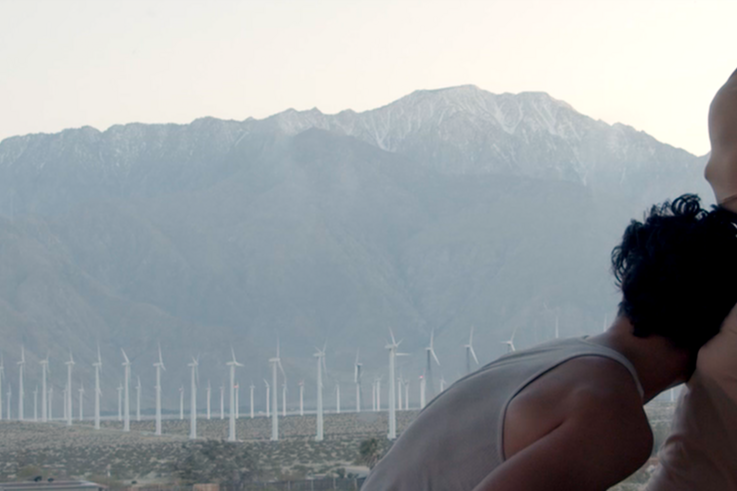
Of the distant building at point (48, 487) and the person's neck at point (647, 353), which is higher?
the person's neck at point (647, 353)

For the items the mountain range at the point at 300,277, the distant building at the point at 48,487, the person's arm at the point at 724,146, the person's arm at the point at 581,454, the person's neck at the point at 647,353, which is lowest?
the distant building at the point at 48,487

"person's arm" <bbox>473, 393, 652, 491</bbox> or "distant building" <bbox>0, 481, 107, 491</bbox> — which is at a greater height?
"person's arm" <bbox>473, 393, 652, 491</bbox>

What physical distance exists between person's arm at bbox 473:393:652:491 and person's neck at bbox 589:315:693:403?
0.26 metres

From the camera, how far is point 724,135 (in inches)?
88.7

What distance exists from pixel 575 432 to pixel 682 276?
1.36 ft

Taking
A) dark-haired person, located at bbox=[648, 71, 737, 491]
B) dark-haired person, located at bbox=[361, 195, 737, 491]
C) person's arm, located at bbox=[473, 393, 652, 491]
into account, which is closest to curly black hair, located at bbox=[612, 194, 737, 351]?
dark-haired person, located at bbox=[361, 195, 737, 491]

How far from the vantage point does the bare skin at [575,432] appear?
167 cm

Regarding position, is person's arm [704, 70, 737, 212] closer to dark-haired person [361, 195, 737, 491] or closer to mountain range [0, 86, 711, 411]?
dark-haired person [361, 195, 737, 491]

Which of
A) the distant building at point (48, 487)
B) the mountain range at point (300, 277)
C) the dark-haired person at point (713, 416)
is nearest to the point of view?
the dark-haired person at point (713, 416)

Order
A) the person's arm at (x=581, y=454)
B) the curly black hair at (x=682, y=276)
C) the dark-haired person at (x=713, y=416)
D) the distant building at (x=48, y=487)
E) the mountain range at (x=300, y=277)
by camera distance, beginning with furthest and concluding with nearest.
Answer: the mountain range at (x=300, y=277) < the distant building at (x=48, y=487) < the dark-haired person at (x=713, y=416) < the curly black hair at (x=682, y=276) < the person's arm at (x=581, y=454)

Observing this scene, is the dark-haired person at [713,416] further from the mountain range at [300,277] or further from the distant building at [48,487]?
the mountain range at [300,277]

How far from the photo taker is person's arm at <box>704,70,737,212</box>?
2227mm

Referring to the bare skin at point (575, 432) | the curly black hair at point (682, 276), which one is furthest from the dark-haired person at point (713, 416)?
the bare skin at point (575, 432)

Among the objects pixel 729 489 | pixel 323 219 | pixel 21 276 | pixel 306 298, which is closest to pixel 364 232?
pixel 323 219
